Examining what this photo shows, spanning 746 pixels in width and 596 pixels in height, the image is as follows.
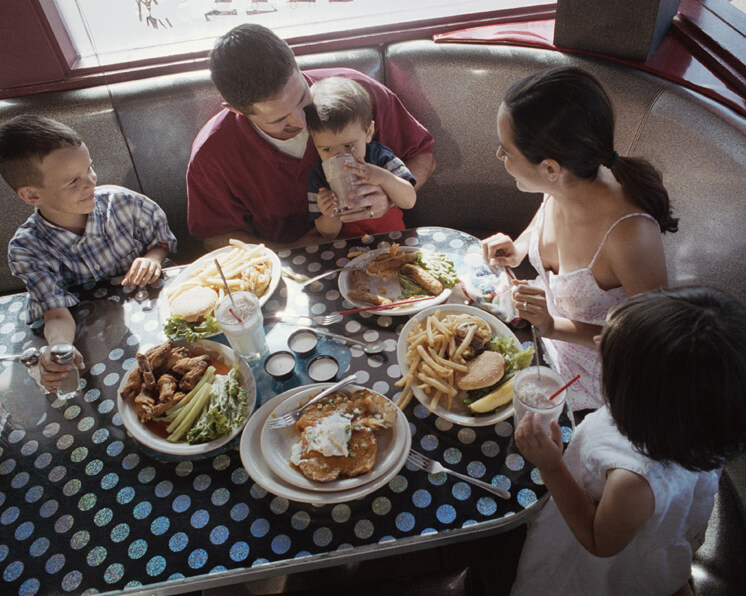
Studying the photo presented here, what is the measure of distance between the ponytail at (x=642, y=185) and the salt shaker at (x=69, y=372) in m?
2.07

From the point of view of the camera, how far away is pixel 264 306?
206 centimetres

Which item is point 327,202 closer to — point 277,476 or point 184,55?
point 277,476

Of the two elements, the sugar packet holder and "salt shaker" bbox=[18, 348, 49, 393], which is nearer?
"salt shaker" bbox=[18, 348, 49, 393]

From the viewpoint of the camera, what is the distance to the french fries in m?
2.07

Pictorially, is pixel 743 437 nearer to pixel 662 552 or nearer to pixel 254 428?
pixel 662 552

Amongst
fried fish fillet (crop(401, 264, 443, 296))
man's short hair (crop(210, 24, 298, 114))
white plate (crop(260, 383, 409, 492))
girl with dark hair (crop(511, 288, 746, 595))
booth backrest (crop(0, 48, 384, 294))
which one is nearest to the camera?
girl with dark hair (crop(511, 288, 746, 595))

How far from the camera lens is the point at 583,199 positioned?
2012 mm

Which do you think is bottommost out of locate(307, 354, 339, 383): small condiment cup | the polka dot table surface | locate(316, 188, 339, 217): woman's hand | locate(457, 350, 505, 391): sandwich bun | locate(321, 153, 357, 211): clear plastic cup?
the polka dot table surface

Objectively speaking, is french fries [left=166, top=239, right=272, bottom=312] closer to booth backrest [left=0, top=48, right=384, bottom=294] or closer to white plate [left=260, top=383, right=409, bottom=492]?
white plate [left=260, top=383, right=409, bottom=492]

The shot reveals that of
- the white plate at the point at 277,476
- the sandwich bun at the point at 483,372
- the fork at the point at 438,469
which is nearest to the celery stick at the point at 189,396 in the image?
the white plate at the point at 277,476

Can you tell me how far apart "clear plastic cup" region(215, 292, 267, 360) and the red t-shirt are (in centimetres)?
110

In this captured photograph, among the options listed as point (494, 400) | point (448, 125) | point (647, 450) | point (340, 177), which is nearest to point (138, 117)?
point (340, 177)

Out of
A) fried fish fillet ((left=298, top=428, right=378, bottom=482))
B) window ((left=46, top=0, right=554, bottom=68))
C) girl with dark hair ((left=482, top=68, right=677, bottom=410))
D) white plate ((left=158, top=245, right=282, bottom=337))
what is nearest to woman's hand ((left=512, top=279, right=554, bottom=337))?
girl with dark hair ((left=482, top=68, right=677, bottom=410))

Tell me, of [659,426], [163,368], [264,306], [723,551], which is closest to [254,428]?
[163,368]
